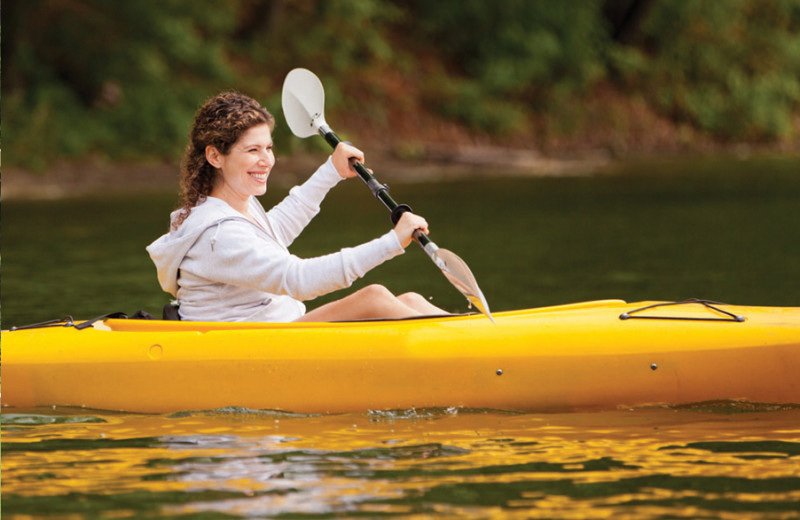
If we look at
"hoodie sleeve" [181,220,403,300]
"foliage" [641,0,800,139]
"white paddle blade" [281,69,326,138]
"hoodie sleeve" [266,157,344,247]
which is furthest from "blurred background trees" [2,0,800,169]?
"hoodie sleeve" [181,220,403,300]

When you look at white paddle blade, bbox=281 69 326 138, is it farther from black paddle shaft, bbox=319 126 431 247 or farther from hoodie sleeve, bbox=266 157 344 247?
hoodie sleeve, bbox=266 157 344 247

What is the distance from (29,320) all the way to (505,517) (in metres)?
4.23

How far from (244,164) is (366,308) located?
732mm

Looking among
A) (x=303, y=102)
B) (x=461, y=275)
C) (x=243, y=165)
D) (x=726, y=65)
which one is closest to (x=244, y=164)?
(x=243, y=165)

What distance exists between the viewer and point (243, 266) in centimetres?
489

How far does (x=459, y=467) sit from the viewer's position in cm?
436

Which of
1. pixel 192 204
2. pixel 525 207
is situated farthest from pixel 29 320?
pixel 525 207

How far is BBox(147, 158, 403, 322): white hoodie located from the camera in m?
4.77

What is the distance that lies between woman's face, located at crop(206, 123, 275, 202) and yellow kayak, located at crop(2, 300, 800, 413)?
521mm

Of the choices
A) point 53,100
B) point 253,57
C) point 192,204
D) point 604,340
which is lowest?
point 604,340

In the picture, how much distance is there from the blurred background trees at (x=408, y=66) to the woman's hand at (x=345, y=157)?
41.9ft

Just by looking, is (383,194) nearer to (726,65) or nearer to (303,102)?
(303,102)

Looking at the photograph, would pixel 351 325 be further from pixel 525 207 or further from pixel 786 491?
pixel 525 207

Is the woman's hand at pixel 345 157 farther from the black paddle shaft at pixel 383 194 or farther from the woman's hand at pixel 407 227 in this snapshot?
the woman's hand at pixel 407 227
